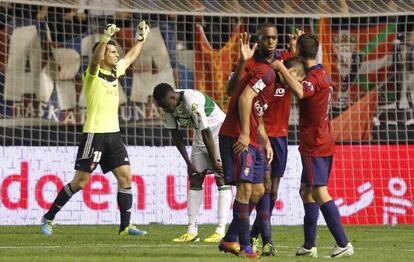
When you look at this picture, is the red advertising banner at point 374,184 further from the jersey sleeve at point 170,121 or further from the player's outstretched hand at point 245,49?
the player's outstretched hand at point 245,49

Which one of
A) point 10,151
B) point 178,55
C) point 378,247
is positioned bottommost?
point 378,247

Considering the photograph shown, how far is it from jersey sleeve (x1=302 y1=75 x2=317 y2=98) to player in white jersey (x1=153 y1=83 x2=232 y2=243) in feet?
8.61

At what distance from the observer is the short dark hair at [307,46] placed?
1227 cm

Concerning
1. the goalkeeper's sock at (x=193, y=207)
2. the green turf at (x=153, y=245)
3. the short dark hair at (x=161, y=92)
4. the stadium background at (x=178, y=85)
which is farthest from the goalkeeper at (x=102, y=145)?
the stadium background at (x=178, y=85)

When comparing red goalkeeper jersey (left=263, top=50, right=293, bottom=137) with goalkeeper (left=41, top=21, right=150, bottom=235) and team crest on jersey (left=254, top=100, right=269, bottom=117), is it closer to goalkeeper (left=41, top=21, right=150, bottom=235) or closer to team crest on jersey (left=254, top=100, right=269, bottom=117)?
team crest on jersey (left=254, top=100, right=269, bottom=117)

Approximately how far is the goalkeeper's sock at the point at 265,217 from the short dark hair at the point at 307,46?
1504 millimetres

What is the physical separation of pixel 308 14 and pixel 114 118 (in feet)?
15.6

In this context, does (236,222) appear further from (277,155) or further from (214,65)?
(214,65)

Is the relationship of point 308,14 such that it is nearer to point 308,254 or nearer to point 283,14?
point 283,14

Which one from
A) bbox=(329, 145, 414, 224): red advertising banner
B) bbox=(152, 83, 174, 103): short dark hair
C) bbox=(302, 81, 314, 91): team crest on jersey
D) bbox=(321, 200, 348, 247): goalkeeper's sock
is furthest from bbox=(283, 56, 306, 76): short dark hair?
bbox=(329, 145, 414, 224): red advertising banner

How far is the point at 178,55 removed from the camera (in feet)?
70.0

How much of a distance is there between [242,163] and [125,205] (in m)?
4.36

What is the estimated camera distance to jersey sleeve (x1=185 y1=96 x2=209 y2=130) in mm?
14695

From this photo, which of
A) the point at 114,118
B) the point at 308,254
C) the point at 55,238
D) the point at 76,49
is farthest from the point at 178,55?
the point at 308,254
